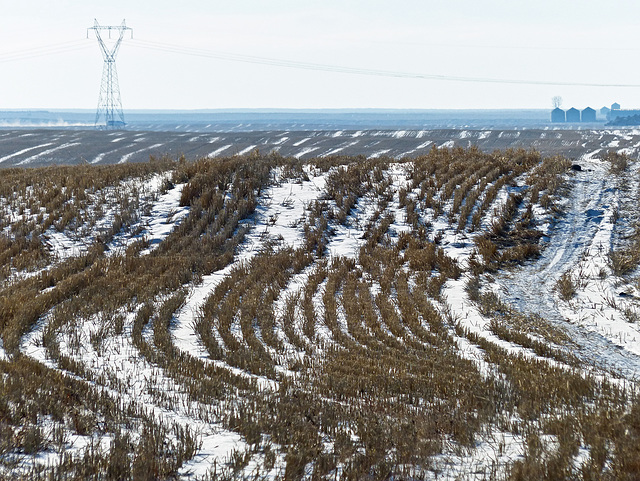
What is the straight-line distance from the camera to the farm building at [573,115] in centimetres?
15962

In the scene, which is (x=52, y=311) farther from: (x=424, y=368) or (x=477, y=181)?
(x=477, y=181)

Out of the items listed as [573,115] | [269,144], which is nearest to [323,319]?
[269,144]

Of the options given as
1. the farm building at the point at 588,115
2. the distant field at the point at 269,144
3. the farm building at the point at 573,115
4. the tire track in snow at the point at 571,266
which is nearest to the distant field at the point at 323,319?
the tire track in snow at the point at 571,266

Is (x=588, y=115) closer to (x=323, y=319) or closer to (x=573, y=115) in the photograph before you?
(x=573, y=115)

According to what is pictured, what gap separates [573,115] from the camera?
530 ft

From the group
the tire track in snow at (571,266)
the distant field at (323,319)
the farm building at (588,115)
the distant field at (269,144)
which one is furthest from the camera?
the farm building at (588,115)

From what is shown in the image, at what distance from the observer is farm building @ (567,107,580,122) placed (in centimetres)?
15962

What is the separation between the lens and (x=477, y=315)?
10.1 meters

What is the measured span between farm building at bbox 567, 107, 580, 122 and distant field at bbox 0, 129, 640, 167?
3915 inches

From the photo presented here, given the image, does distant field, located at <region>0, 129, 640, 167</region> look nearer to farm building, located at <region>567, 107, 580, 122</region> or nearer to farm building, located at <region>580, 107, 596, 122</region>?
farm building, located at <region>580, 107, 596, 122</region>

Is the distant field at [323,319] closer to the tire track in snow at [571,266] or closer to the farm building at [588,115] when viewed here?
the tire track in snow at [571,266]

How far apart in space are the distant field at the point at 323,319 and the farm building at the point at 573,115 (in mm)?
150524

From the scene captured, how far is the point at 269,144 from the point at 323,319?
51.6 metres

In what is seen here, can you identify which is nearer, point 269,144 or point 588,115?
point 269,144
